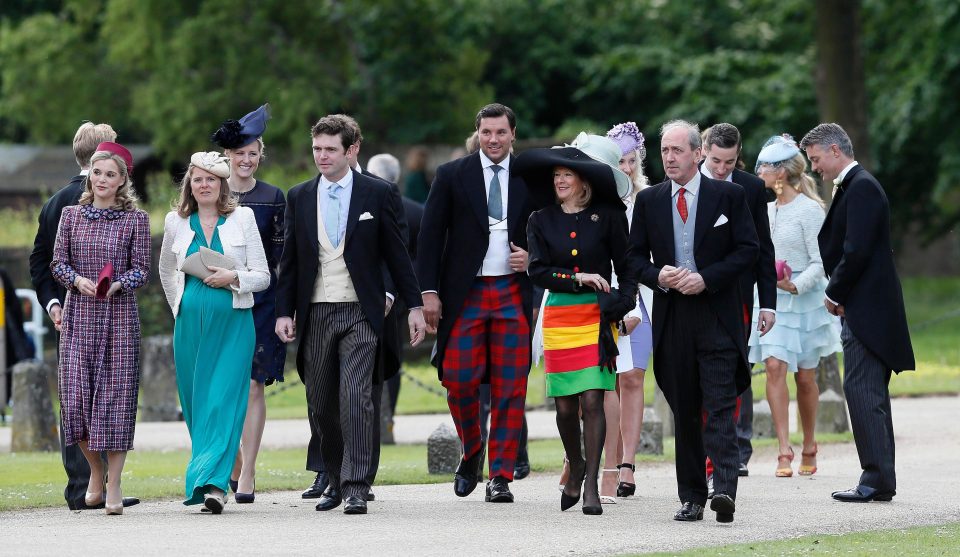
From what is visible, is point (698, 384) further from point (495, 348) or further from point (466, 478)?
point (466, 478)

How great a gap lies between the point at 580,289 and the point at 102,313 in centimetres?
261

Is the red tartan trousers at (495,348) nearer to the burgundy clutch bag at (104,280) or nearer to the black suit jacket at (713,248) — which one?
the black suit jacket at (713,248)

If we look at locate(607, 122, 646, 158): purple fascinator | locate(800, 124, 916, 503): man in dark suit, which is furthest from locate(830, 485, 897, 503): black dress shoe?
locate(607, 122, 646, 158): purple fascinator

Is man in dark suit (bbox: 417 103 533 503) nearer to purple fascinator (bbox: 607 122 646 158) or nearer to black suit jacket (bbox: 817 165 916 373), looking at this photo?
purple fascinator (bbox: 607 122 646 158)

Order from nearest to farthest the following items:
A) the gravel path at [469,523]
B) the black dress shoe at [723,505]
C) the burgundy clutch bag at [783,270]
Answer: the gravel path at [469,523] → the black dress shoe at [723,505] → the burgundy clutch bag at [783,270]

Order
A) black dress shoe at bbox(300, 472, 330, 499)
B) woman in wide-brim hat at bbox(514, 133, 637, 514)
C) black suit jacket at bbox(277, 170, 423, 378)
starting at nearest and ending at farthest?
woman in wide-brim hat at bbox(514, 133, 637, 514) < black suit jacket at bbox(277, 170, 423, 378) < black dress shoe at bbox(300, 472, 330, 499)

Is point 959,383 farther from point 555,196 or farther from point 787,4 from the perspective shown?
point 787,4

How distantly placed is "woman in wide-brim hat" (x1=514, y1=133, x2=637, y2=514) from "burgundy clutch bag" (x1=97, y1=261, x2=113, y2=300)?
2277 millimetres

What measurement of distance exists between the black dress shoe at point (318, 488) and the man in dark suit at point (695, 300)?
2199 mm

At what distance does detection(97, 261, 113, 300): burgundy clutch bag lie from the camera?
30.0 ft

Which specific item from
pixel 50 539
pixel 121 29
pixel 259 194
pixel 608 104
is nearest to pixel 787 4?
pixel 608 104

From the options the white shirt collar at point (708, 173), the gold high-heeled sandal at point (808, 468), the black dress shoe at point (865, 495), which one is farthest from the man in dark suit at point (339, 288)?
the gold high-heeled sandal at point (808, 468)

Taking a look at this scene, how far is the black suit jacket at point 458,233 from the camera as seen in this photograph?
9648 mm

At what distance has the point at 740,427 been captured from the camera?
11.7m
